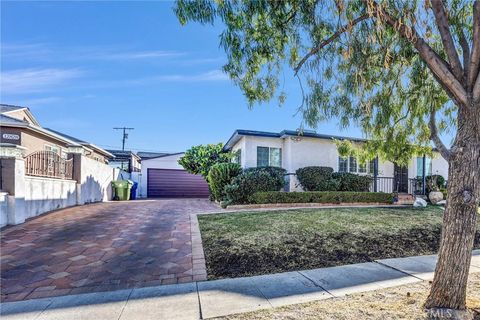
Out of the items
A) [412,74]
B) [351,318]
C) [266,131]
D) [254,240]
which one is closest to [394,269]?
[351,318]

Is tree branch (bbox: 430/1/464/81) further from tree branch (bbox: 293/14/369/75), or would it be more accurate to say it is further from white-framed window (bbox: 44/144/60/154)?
white-framed window (bbox: 44/144/60/154)

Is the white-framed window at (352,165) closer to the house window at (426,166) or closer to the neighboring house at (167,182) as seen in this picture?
the house window at (426,166)

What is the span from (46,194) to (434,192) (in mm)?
17277

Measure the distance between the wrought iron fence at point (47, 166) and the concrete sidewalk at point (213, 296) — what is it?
686 cm

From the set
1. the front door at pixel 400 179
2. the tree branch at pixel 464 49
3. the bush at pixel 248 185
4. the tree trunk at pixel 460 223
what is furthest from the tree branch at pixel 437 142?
the front door at pixel 400 179

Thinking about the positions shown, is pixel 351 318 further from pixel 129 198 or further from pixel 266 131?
pixel 129 198

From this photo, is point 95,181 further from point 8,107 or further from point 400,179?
point 400,179

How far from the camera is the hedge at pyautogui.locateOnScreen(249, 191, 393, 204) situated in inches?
452

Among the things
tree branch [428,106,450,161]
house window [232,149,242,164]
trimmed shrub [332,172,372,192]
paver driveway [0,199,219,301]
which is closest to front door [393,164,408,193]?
trimmed shrub [332,172,372,192]

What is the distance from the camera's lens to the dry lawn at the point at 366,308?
2.89 meters

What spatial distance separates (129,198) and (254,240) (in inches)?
615

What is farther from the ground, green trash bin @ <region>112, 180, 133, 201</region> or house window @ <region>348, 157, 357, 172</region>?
house window @ <region>348, 157, 357, 172</region>

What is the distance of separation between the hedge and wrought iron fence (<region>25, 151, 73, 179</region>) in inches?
311

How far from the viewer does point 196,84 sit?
13.2m
